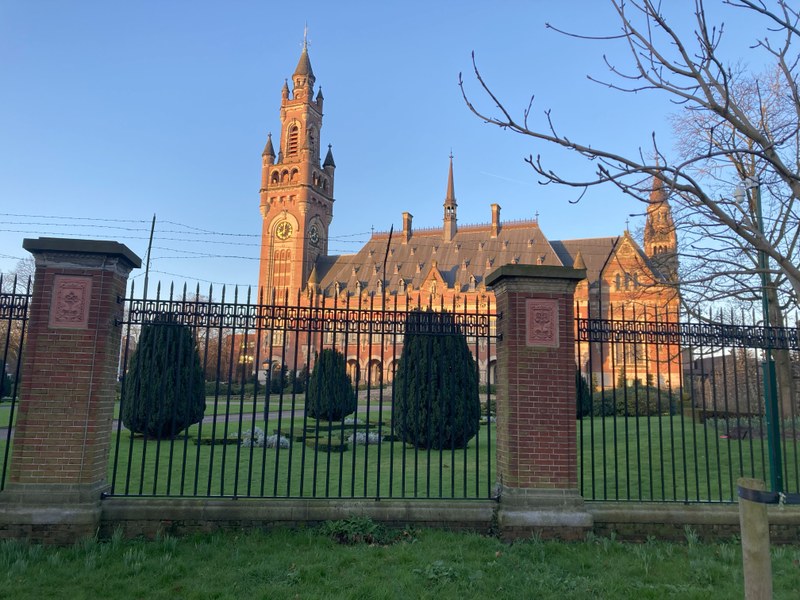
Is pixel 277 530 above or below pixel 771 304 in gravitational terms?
below

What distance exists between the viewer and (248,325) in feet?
20.7

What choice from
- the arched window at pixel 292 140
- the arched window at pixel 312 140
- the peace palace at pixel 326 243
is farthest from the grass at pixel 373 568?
the arched window at pixel 292 140

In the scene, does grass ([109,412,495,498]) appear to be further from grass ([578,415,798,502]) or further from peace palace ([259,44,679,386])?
peace palace ([259,44,679,386])

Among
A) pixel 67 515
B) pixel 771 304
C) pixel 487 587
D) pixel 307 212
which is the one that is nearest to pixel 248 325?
pixel 67 515

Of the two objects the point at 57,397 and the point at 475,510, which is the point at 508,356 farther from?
the point at 57,397

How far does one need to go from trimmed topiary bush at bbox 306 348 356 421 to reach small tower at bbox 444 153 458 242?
43914mm

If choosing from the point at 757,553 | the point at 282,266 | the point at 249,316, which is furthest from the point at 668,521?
the point at 282,266

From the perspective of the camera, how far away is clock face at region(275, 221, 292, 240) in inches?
2530

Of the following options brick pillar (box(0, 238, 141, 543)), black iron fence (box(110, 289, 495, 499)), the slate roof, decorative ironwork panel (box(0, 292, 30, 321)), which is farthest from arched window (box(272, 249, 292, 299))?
brick pillar (box(0, 238, 141, 543))

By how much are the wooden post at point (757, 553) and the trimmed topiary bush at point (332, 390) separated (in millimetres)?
3002

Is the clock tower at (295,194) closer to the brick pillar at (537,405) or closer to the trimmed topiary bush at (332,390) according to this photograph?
the trimmed topiary bush at (332,390)

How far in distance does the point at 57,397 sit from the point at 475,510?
14.9ft

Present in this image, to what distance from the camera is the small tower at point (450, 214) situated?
63406 millimetres

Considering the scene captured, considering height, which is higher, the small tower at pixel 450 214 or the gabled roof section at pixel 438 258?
the small tower at pixel 450 214
